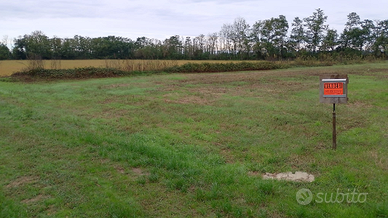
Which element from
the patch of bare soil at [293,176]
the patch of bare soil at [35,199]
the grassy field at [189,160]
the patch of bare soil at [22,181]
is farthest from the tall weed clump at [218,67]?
the patch of bare soil at [35,199]

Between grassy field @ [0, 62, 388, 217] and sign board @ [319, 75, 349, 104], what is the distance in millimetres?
942

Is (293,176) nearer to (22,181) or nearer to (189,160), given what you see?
(189,160)

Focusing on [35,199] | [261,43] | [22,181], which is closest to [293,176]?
[35,199]

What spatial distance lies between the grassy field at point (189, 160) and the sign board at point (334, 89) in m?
0.94

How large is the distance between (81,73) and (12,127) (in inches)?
609

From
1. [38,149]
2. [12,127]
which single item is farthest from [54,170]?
[12,127]

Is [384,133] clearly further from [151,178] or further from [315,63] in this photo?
[315,63]

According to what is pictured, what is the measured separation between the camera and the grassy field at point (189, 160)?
3408 mm

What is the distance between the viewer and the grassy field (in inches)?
134

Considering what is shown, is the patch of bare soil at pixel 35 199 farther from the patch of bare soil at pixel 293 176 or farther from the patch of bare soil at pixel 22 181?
the patch of bare soil at pixel 293 176

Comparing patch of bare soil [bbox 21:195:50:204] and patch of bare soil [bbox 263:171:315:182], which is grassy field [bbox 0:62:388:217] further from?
patch of bare soil [bbox 263:171:315:182]

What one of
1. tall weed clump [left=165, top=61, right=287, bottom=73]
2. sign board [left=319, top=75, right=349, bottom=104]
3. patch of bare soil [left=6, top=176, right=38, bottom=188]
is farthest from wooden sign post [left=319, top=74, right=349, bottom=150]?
tall weed clump [left=165, top=61, right=287, bottom=73]

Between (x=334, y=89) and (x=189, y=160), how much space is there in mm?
2695

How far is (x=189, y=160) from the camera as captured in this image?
4.82m
